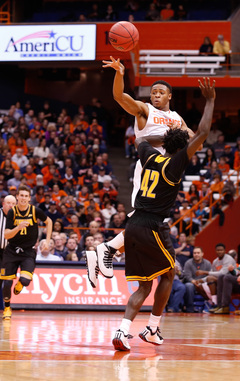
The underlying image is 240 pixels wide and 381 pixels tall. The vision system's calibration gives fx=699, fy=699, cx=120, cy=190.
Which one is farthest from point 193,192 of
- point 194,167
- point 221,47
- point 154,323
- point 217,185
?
point 154,323

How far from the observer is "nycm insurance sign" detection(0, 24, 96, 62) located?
23.8 metres

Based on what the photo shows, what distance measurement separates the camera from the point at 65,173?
67.8 feet

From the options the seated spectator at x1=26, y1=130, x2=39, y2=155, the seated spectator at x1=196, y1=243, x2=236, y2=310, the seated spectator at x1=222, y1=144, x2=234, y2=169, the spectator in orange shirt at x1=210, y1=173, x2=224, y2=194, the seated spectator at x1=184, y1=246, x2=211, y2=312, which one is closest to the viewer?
the seated spectator at x1=184, y1=246, x2=211, y2=312

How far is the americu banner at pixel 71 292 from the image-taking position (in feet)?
43.3

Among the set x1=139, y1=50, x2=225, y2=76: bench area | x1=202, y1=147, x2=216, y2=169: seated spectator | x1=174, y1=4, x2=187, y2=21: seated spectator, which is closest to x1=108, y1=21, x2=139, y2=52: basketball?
x1=202, y1=147, x2=216, y2=169: seated spectator

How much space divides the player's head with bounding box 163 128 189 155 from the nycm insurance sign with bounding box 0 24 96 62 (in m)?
17.3

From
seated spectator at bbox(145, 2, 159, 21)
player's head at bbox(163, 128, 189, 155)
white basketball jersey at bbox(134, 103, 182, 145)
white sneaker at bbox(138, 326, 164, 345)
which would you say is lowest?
white sneaker at bbox(138, 326, 164, 345)

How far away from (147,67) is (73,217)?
8.25m

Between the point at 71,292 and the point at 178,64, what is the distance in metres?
12.4

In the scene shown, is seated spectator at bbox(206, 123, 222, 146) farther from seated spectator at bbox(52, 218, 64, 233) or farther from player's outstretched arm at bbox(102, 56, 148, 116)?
player's outstretched arm at bbox(102, 56, 148, 116)

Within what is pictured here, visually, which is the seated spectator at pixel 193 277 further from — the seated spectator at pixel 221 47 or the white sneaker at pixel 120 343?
the seated spectator at pixel 221 47

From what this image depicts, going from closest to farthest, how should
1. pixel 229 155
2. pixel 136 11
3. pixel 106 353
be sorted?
pixel 106 353
pixel 229 155
pixel 136 11

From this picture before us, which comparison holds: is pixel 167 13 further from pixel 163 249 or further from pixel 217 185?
pixel 163 249

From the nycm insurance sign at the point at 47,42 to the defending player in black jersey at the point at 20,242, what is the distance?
45.4 ft
